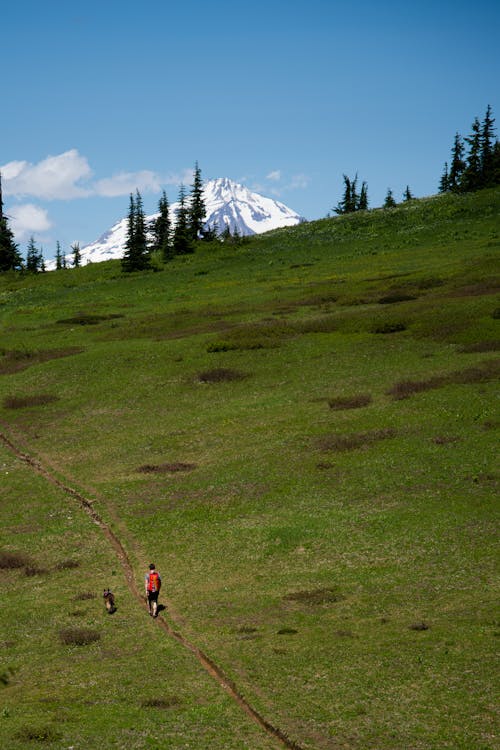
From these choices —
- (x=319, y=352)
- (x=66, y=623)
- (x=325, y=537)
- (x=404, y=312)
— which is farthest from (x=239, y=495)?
A: (x=404, y=312)

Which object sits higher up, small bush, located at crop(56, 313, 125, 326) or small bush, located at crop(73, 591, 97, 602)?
small bush, located at crop(56, 313, 125, 326)

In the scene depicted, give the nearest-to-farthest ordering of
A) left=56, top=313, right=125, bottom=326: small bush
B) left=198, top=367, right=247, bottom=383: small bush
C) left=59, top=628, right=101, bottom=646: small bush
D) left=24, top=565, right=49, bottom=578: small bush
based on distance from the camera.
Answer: left=59, top=628, right=101, bottom=646: small bush → left=24, top=565, right=49, bottom=578: small bush → left=198, top=367, right=247, bottom=383: small bush → left=56, top=313, right=125, bottom=326: small bush

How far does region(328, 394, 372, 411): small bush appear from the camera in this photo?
63875mm

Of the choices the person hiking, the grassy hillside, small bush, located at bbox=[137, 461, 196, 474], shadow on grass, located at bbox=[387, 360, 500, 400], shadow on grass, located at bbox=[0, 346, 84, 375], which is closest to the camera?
the grassy hillside

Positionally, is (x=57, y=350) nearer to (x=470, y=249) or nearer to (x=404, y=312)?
(x=404, y=312)

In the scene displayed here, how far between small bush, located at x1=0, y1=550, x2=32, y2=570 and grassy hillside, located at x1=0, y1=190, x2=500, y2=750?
0.16 meters

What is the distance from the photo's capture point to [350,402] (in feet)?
212

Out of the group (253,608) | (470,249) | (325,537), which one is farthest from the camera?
(470,249)

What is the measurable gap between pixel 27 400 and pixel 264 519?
1427 inches

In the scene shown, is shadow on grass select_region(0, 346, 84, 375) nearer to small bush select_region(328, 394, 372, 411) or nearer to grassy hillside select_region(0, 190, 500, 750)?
grassy hillside select_region(0, 190, 500, 750)

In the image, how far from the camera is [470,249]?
4985 inches

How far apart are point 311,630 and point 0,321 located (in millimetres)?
93419

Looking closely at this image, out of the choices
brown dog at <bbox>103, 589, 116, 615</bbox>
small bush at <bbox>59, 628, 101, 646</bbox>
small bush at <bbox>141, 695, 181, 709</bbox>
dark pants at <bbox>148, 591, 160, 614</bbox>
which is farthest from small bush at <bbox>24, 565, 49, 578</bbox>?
small bush at <bbox>141, 695, 181, 709</bbox>

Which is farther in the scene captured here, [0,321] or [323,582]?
[0,321]
